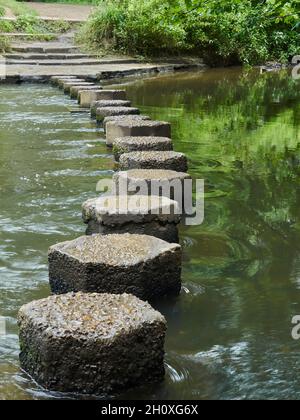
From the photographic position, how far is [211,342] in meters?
3.35

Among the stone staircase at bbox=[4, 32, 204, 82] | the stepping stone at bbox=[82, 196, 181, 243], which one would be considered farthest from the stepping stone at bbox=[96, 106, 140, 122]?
the stone staircase at bbox=[4, 32, 204, 82]

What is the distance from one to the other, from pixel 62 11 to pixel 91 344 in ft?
85.9

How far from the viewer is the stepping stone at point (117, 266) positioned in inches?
140

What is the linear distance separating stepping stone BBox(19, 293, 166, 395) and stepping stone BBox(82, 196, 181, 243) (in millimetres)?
1172

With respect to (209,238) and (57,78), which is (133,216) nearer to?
→ (209,238)

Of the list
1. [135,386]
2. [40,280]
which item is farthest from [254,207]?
[135,386]

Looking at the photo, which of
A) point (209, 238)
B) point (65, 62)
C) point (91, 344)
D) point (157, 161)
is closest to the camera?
point (91, 344)

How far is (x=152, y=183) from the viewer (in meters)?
4.86

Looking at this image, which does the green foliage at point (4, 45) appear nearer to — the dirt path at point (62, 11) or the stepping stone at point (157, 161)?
the dirt path at point (62, 11)

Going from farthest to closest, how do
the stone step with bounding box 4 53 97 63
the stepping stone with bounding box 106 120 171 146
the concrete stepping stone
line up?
the stone step with bounding box 4 53 97 63
the concrete stepping stone
the stepping stone with bounding box 106 120 171 146

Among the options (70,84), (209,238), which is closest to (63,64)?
(70,84)

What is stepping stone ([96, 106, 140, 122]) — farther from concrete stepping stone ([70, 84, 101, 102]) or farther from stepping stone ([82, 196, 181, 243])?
stepping stone ([82, 196, 181, 243])

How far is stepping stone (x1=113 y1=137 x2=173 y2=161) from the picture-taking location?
242 inches

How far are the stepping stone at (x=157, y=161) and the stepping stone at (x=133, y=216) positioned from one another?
1171mm
